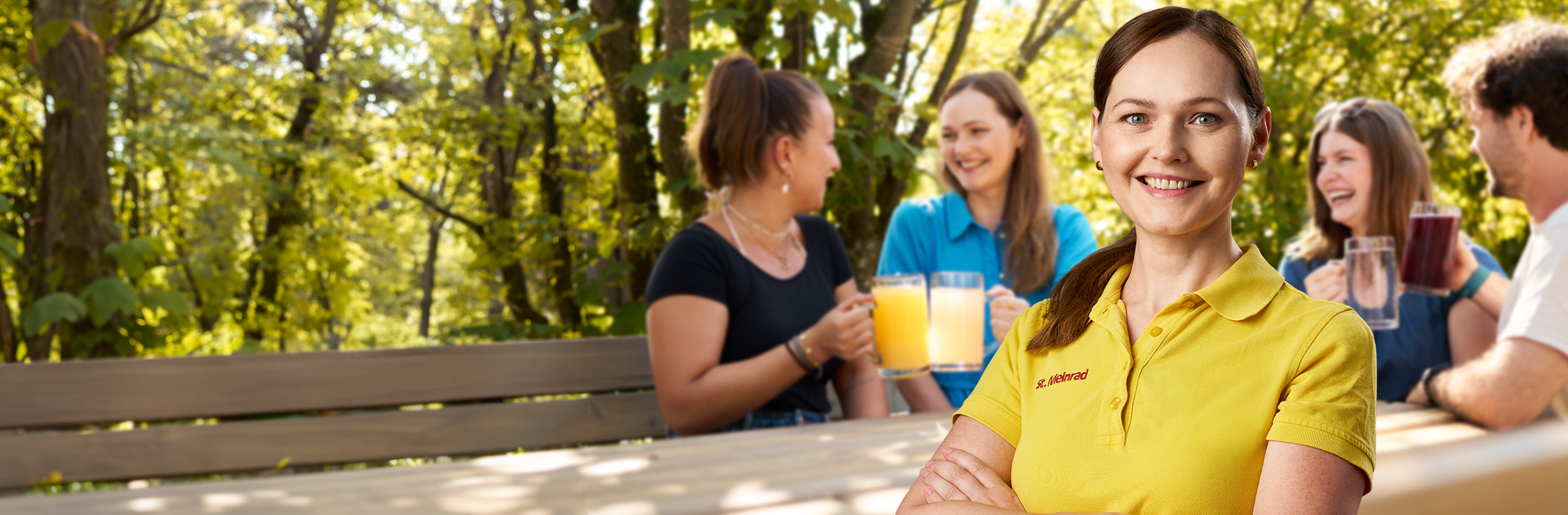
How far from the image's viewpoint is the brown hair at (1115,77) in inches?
20.6

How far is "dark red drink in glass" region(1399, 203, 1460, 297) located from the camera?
221 centimetres

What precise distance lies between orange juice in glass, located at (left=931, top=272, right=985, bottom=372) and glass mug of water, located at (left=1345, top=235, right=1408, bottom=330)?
2.65 feet

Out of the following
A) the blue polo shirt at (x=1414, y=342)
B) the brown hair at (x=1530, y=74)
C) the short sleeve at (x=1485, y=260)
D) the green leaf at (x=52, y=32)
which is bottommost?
the blue polo shirt at (x=1414, y=342)

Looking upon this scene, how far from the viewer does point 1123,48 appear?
1.80ft

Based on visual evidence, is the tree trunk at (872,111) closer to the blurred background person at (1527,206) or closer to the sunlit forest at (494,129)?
the sunlit forest at (494,129)

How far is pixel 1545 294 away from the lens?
1921mm

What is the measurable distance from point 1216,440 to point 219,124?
10.0 meters

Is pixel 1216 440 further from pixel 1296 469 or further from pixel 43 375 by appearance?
pixel 43 375

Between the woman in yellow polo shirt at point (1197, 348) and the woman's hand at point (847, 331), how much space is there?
1.47 meters

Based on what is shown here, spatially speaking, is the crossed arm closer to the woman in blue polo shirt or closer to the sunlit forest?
the sunlit forest

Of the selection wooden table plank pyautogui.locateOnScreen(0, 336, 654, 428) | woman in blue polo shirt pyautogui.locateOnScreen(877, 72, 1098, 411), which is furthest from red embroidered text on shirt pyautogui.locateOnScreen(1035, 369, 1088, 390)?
wooden table plank pyautogui.locateOnScreen(0, 336, 654, 428)

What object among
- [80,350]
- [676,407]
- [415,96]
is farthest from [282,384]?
[415,96]

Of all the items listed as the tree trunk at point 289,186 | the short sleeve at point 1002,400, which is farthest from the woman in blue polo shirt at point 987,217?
the tree trunk at point 289,186

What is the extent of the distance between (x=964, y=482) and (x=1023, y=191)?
7.39 ft
